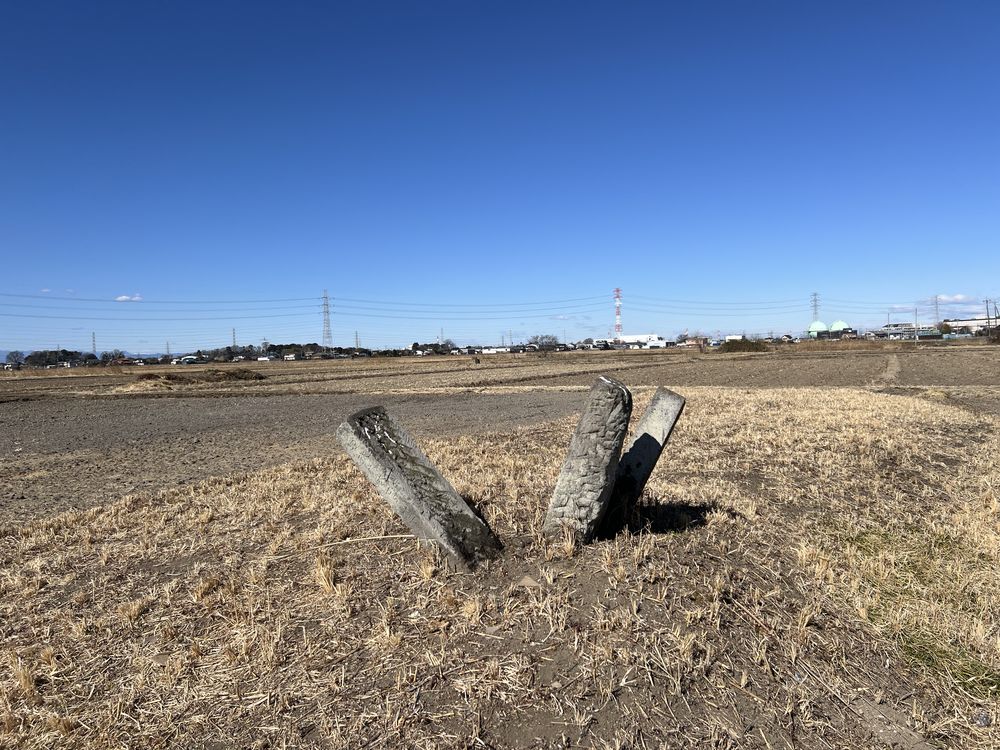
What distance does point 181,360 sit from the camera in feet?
395

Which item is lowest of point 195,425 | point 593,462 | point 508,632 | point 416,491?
point 508,632

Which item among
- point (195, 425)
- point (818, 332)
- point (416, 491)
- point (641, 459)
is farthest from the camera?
point (818, 332)

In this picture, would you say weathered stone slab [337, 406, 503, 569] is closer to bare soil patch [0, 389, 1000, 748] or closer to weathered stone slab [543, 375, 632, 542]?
bare soil patch [0, 389, 1000, 748]

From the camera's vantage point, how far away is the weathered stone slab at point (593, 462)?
4723mm

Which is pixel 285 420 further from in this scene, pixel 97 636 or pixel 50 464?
pixel 97 636

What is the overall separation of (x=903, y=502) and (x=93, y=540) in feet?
32.1

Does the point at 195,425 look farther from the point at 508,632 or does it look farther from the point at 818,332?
the point at 818,332

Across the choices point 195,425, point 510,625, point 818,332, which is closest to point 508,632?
point 510,625

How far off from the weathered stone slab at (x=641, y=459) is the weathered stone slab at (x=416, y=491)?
47.9 inches

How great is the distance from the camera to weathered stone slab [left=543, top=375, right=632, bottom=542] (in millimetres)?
4723

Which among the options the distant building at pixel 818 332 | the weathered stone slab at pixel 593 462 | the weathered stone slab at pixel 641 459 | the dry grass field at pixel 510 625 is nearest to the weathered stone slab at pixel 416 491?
the dry grass field at pixel 510 625

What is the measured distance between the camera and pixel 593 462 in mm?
4797

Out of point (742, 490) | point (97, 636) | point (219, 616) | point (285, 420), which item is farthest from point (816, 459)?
point (285, 420)

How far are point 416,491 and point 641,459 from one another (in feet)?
7.44
